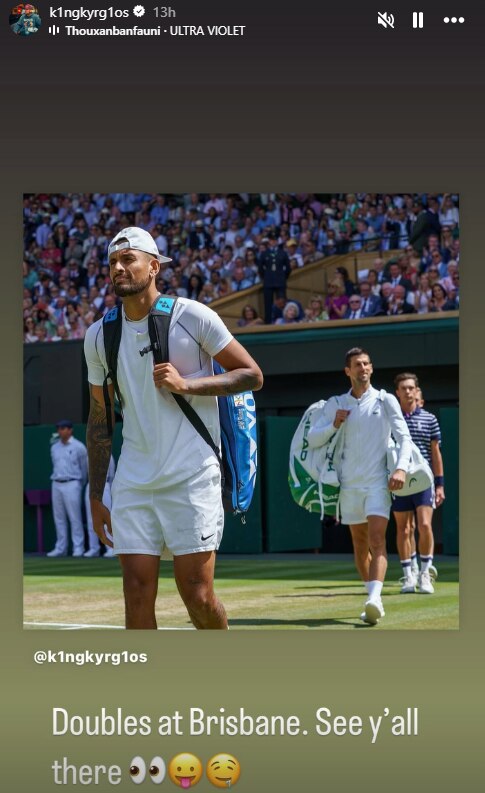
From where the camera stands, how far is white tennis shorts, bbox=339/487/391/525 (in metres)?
9.73

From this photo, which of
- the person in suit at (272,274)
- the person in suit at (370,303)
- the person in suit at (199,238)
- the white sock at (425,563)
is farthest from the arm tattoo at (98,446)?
the person in suit at (199,238)

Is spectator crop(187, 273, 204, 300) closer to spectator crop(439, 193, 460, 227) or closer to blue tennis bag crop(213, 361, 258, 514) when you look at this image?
spectator crop(439, 193, 460, 227)

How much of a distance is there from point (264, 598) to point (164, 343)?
751 centimetres

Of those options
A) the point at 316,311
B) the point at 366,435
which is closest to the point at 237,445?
the point at 366,435

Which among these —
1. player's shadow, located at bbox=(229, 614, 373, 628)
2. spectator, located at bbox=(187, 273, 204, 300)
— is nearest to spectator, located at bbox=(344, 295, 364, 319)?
spectator, located at bbox=(187, 273, 204, 300)

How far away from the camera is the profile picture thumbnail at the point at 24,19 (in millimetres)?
4422

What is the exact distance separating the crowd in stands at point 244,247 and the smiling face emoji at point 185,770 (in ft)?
50.4

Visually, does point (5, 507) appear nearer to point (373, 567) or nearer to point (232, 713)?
point (232, 713)

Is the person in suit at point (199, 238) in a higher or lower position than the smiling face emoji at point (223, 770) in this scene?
higher

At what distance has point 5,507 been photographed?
4391 mm

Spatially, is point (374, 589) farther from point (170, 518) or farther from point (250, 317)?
point (250, 317)

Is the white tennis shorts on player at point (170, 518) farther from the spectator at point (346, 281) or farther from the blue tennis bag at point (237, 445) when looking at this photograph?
the spectator at point (346, 281)

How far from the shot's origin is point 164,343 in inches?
209

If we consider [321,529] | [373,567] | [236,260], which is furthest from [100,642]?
[236,260]
